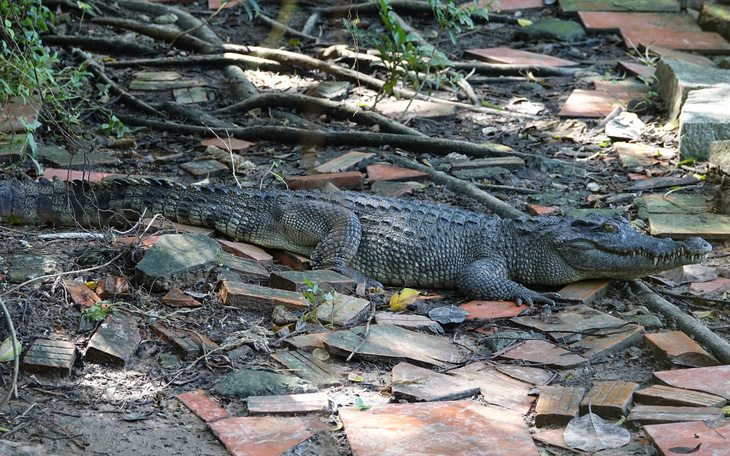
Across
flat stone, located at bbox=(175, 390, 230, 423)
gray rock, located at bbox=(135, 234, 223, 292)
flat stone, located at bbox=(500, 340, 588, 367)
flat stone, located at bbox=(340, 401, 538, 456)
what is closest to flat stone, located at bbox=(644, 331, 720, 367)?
flat stone, located at bbox=(500, 340, 588, 367)

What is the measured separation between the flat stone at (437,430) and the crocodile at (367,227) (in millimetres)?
1826

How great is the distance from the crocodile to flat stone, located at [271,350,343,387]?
1428 millimetres

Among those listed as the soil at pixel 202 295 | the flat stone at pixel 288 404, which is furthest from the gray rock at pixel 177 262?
the flat stone at pixel 288 404

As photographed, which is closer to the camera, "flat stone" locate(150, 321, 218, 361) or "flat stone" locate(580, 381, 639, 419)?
"flat stone" locate(580, 381, 639, 419)

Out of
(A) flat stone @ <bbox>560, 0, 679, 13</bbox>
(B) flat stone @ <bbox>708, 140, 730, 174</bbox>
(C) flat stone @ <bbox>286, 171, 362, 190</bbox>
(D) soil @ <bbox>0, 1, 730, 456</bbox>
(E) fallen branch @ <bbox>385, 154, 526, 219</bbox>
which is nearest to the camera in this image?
(D) soil @ <bbox>0, 1, 730, 456</bbox>

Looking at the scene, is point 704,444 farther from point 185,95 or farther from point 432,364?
point 185,95

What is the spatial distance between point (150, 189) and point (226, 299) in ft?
5.18

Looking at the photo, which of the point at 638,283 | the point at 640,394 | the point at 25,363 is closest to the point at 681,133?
the point at 638,283

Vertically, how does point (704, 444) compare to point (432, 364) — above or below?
above

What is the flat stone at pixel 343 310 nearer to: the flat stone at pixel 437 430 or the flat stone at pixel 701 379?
the flat stone at pixel 437 430

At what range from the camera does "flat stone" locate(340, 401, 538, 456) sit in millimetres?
2760

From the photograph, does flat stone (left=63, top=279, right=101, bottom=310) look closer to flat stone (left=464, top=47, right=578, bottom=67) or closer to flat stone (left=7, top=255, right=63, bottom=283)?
flat stone (left=7, top=255, right=63, bottom=283)

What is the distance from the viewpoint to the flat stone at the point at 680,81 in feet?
22.5

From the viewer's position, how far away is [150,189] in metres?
5.23
